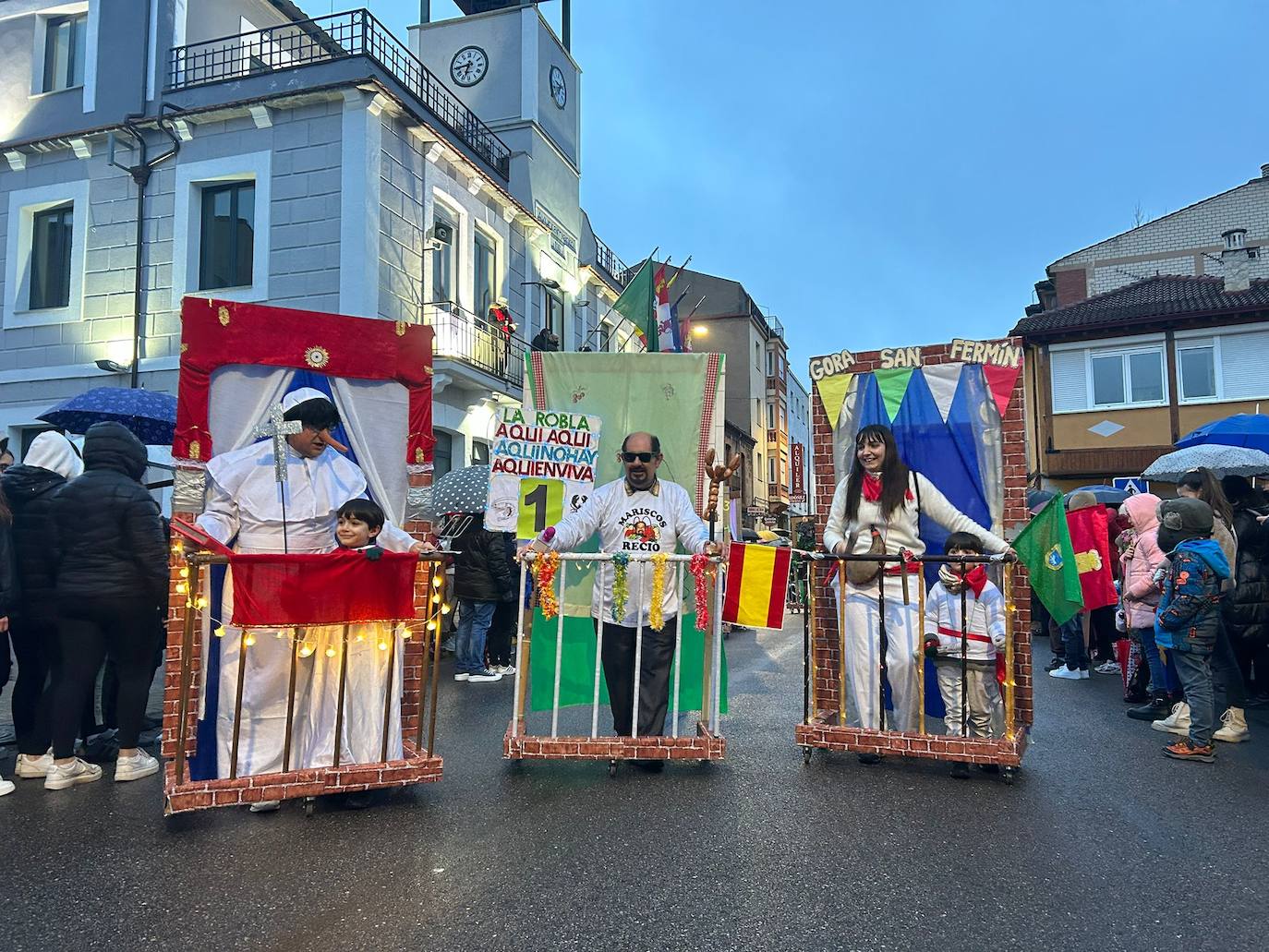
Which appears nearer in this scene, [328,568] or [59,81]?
[328,568]

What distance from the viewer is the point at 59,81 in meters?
15.5

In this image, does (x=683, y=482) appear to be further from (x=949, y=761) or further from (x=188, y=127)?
(x=188, y=127)

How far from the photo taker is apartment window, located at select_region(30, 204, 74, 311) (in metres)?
15.5

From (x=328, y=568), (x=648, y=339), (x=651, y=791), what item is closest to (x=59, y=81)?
(x=648, y=339)

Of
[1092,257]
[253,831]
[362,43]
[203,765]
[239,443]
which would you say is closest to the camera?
[253,831]

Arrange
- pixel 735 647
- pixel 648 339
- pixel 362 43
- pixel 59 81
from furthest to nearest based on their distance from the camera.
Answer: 1. pixel 59 81
2. pixel 362 43
3. pixel 735 647
4. pixel 648 339

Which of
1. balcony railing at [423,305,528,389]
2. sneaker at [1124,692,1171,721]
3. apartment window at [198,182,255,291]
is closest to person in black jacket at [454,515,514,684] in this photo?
sneaker at [1124,692,1171,721]

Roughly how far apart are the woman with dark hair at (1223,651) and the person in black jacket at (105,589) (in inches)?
254

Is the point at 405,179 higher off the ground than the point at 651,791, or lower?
higher

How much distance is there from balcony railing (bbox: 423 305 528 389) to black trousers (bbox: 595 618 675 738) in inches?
411

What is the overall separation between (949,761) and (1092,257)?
28418mm

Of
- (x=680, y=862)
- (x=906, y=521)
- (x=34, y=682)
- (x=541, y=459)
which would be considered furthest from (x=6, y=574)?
(x=906, y=521)

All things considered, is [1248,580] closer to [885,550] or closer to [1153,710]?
[1153,710]

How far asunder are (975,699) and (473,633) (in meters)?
4.99
